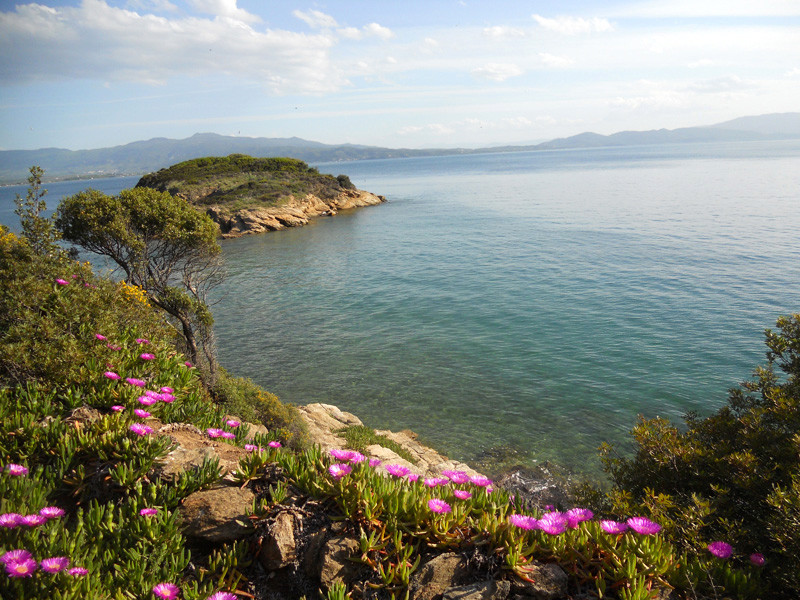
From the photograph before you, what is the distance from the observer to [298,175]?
84.6 meters

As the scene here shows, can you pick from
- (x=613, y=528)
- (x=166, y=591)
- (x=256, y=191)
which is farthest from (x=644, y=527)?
(x=256, y=191)

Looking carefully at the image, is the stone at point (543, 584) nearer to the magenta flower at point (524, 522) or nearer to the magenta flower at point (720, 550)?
the magenta flower at point (524, 522)

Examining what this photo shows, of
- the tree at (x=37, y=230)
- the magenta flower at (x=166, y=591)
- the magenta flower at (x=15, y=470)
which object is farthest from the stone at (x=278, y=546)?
the tree at (x=37, y=230)

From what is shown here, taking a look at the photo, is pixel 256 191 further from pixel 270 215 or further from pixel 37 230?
pixel 37 230

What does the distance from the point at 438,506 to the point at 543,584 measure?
1.02 m

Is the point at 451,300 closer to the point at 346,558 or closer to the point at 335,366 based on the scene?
the point at 335,366

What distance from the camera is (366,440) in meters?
14.1

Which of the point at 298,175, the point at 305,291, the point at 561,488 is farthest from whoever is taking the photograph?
the point at 298,175

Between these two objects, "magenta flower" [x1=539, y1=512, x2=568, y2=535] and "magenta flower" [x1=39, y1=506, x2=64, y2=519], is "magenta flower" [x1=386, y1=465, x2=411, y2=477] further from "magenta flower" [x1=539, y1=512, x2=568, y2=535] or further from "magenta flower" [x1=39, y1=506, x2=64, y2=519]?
"magenta flower" [x1=39, y1=506, x2=64, y2=519]

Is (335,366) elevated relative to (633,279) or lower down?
lower down

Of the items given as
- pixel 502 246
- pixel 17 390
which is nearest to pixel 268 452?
pixel 17 390

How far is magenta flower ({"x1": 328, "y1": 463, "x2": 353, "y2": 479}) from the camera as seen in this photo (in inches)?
190

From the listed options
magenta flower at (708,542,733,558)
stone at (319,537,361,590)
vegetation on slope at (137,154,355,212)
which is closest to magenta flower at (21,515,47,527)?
stone at (319,537,361,590)

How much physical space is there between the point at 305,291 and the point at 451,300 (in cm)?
1062
